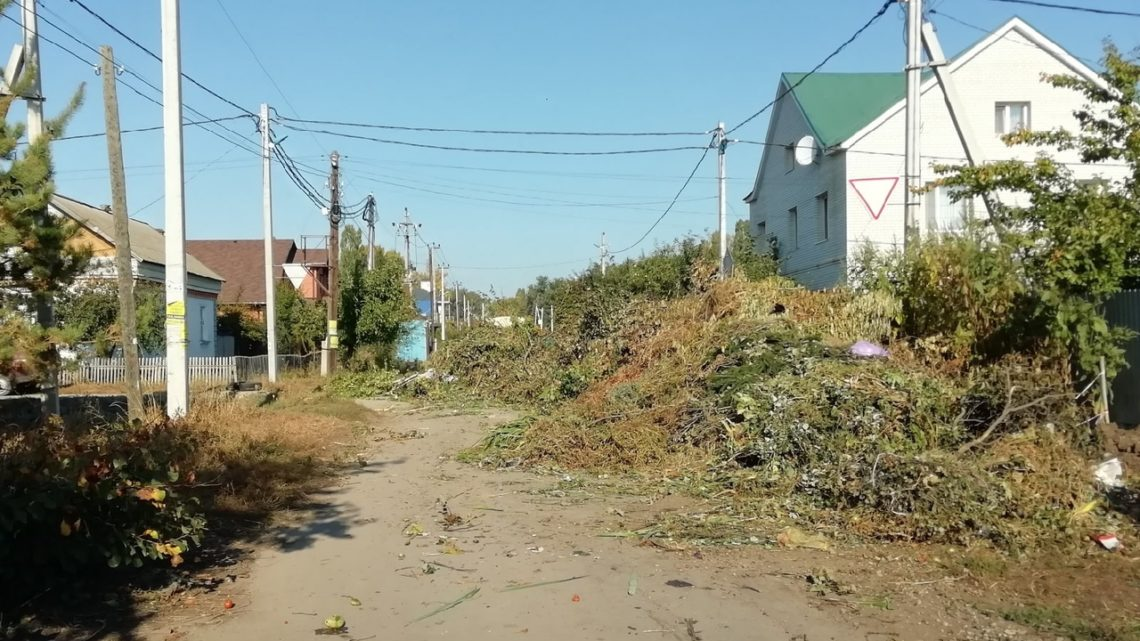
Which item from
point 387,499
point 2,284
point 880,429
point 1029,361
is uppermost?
point 2,284

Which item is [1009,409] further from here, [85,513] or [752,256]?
[752,256]

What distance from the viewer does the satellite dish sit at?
25578 mm

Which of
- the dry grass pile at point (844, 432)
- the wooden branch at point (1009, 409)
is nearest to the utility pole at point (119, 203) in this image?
the dry grass pile at point (844, 432)

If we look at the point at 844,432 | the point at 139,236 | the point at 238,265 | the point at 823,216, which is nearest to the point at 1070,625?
the point at 844,432

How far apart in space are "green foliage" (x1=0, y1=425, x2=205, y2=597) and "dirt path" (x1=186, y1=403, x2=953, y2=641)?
723mm

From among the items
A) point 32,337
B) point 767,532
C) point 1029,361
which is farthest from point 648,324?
point 32,337

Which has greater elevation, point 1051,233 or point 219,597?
point 1051,233

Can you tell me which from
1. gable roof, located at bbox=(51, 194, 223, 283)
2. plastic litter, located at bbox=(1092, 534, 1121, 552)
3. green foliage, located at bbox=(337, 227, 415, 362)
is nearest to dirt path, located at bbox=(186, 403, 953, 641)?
A: plastic litter, located at bbox=(1092, 534, 1121, 552)

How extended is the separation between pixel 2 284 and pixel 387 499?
4.48 metres

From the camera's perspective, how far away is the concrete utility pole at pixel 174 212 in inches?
508

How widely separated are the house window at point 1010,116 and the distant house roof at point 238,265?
3273 centimetres

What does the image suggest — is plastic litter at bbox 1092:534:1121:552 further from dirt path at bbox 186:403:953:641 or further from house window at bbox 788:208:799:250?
house window at bbox 788:208:799:250

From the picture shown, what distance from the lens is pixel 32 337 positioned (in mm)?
8711

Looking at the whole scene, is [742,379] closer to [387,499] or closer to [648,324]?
[387,499]
